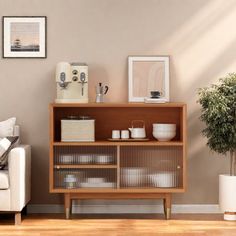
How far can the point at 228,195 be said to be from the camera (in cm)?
587

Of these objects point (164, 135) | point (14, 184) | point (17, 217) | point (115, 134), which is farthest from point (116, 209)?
point (14, 184)

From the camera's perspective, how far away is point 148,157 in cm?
596

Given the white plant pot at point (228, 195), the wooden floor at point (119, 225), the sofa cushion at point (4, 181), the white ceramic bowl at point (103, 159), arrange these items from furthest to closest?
the white ceramic bowl at point (103, 159), the white plant pot at point (228, 195), the sofa cushion at point (4, 181), the wooden floor at point (119, 225)

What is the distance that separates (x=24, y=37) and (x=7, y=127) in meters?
0.89

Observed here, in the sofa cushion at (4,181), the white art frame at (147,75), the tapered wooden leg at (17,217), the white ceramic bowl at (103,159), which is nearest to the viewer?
the sofa cushion at (4,181)

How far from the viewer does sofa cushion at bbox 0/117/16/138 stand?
6002 millimetres

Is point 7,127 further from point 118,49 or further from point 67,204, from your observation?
point 118,49

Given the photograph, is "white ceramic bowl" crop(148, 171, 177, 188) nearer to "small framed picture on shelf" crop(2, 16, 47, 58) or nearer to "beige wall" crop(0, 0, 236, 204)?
"beige wall" crop(0, 0, 236, 204)

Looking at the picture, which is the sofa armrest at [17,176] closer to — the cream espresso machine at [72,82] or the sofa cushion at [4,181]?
the sofa cushion at [4,181]

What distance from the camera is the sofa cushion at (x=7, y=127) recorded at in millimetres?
6002

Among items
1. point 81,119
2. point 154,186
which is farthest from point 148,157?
point 81,119

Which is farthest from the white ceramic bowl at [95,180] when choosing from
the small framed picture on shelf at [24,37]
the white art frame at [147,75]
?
the small framed picture on shelf at [24,37]

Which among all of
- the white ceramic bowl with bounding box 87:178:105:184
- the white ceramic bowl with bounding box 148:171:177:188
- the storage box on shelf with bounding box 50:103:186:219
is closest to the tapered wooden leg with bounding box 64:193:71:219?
the storage box on shelf with bounding box 50:103:186:219

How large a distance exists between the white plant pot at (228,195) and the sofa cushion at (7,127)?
1.94 metres
